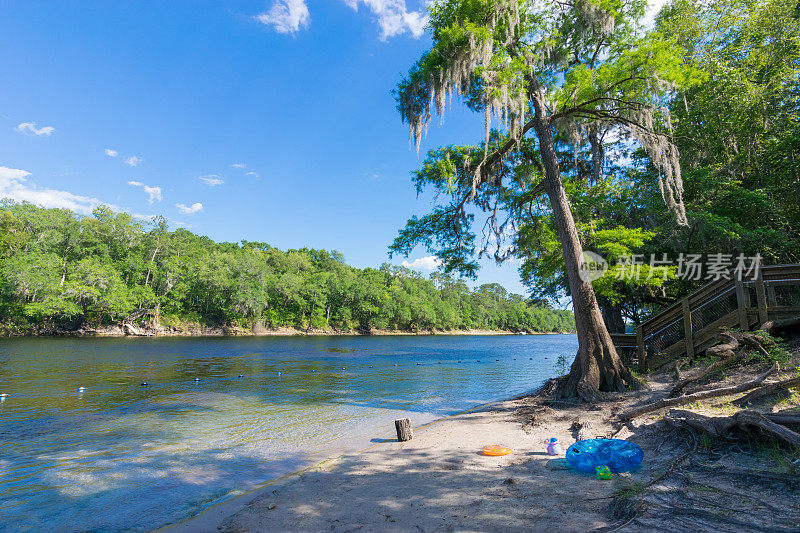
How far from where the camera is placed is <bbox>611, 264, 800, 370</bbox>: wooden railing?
8.23 meters

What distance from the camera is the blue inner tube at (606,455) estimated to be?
13.7ft

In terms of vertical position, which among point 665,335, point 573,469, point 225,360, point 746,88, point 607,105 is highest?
point 746,88

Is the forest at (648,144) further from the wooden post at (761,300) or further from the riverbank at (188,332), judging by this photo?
the riverbank at (188,332)

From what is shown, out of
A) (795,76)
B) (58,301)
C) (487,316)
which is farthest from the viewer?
(487,316)

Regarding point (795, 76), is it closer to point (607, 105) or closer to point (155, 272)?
point (607, 105)

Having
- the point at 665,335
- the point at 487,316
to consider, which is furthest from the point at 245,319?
the point at 487,316

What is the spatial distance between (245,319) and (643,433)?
62751 mm

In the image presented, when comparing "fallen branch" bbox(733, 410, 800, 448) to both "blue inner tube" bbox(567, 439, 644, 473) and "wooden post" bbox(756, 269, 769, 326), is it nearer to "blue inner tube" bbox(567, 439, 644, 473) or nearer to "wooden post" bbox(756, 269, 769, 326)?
"blue inner tube" bbox(567, 439, 644, 473)

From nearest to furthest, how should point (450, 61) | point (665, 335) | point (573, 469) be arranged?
point (573, 469) → point (450, 61) → point (665, 335)

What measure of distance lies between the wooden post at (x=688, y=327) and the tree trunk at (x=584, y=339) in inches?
91.9

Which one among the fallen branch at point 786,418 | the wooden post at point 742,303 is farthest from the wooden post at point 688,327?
the fallen branch at point 786,418

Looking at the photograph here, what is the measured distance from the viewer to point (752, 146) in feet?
42.9

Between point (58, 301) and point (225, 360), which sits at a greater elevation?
point (58, 301)

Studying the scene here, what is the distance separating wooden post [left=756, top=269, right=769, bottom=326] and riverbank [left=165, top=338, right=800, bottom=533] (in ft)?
14.0
